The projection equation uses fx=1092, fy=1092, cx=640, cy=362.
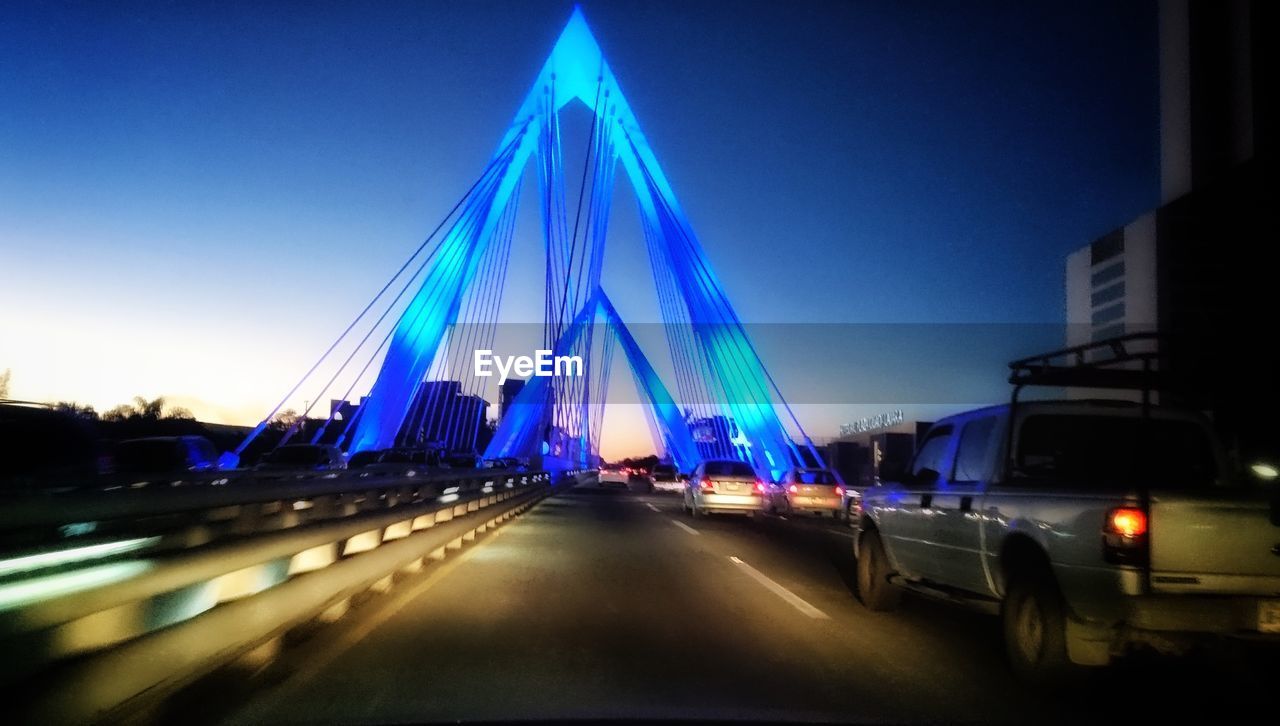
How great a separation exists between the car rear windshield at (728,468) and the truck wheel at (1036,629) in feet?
70.7

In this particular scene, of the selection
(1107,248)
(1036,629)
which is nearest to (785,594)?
(1036,629)

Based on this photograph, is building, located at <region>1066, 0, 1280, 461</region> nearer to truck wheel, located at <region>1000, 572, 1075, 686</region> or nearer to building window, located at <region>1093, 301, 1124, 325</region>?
building window, located at <region>1093, 301, 1124, 325</region>

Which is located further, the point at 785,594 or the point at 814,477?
the point at 814,477

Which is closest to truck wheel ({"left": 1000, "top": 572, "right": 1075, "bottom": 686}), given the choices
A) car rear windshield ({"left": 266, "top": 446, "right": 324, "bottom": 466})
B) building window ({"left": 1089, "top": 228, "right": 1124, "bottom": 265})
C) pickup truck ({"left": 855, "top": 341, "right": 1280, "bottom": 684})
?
pickup truck ({"left": 855, "top": 341, "right": 1280, "bottom": 684})

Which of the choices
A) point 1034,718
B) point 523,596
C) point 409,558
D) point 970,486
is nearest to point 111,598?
point 1034,718

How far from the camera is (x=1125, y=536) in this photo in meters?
6.45

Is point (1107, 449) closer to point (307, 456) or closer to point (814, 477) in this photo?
point (307, 456)

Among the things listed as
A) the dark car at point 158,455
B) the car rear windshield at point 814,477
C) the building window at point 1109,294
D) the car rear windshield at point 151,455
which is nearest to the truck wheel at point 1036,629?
the dark car at point 158,455

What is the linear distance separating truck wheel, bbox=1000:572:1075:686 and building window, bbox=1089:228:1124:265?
72.8m

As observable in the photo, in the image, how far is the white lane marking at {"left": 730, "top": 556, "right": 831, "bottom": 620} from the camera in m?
10.8

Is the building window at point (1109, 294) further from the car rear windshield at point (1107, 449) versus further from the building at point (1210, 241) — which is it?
the car rear windshield at point (1107, 449)

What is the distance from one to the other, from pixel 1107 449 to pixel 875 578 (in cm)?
324

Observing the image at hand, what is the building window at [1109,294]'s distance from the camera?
2939 inches

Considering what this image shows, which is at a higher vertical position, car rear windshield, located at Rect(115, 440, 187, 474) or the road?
car rear windshield, located at Rect(115, 440, 187, 474)
